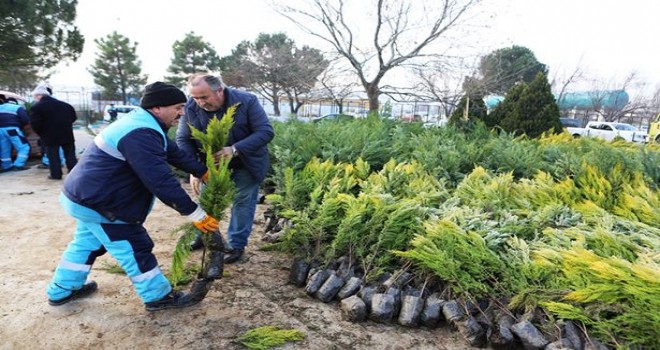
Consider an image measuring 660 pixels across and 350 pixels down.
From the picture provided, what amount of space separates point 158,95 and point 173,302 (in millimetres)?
1338

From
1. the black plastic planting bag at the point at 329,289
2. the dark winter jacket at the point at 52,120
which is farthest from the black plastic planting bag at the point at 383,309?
the dark winter jacket at the point at 52,120

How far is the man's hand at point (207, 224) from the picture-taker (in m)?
2.47

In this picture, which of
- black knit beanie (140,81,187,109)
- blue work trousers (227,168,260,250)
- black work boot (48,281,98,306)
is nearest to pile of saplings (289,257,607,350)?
blue work trousers (227,168,260,250)

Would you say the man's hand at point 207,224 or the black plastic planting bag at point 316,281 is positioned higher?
the man's hand at point 207,224

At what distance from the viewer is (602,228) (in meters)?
2.67

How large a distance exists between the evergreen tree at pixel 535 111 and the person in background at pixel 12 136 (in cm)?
957

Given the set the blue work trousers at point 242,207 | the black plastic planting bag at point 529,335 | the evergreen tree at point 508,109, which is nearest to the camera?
the black plastic planting bag at point 529,335

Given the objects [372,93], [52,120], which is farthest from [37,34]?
[372,93]

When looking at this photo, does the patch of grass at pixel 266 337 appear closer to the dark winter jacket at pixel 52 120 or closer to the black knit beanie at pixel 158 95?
the black knit beanie at pixel 158 95

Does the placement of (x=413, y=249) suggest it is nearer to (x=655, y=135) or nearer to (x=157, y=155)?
(x=157, y=155)

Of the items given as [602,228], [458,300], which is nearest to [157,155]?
[458,300]


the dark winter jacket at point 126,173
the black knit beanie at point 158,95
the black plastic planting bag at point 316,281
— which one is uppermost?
the black knit beanie at point 158,95

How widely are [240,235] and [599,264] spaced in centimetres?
262

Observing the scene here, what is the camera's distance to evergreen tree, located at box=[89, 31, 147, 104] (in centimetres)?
3488
